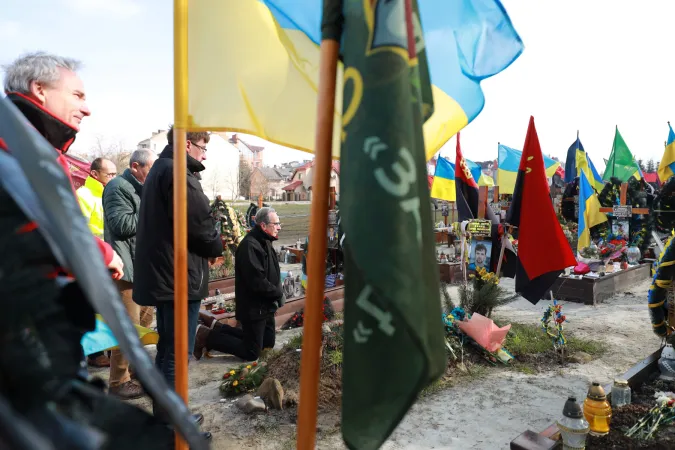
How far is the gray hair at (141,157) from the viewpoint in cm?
422

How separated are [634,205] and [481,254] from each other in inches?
289

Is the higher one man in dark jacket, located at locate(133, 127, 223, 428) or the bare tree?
the bare tree

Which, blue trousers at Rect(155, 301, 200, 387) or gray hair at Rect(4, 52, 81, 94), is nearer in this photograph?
gray hair at Rect(4, 52, 81, 94)

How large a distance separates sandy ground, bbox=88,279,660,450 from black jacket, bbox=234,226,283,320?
3.00ft

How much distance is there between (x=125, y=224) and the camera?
4.07 m

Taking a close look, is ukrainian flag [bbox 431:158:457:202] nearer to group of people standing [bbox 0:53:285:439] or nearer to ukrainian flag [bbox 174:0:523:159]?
group of people standing [bbox 0:53:285:439]

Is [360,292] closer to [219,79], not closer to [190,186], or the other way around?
[219,79]

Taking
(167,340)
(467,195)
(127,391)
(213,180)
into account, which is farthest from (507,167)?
(213,180)

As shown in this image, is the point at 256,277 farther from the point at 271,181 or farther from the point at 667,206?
the point at 271,181

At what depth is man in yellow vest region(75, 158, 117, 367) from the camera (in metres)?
4.66

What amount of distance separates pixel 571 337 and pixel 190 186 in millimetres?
5726

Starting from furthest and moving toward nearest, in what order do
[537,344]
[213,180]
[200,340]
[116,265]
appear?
[213,180] → [537,344] → [200,340] → [116,265]

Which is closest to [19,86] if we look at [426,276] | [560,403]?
[426,276]

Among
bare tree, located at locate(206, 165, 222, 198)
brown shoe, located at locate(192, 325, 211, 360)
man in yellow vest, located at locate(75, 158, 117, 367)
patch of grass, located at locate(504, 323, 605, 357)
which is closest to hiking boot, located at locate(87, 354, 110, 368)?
man in yellow vest, located at locate(75, 158, 117, 367)
